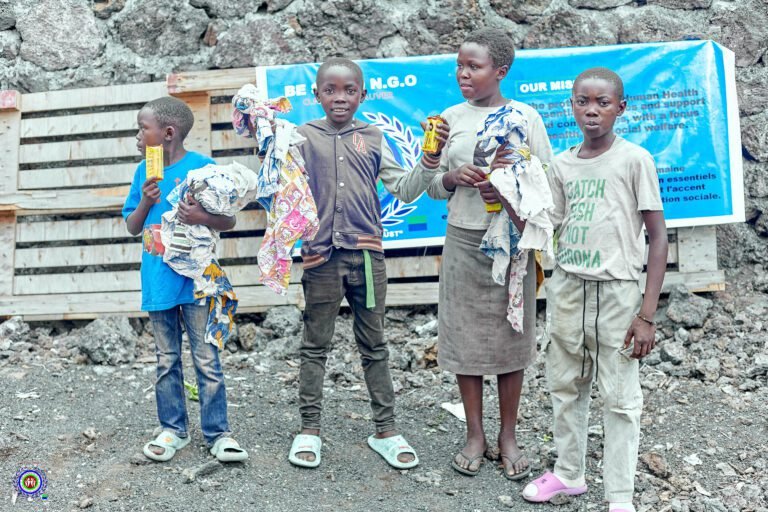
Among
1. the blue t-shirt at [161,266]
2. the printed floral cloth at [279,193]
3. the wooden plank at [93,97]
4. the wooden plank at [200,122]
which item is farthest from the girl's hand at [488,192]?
the wooden plank at [93,97]

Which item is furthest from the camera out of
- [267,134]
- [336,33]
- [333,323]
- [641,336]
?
[336,33]

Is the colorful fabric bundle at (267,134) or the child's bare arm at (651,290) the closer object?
the child's bare arm at (651,290)

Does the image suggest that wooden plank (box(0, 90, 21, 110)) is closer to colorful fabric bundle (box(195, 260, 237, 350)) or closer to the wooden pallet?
the wooden pallet

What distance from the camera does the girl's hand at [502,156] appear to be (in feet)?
10.4

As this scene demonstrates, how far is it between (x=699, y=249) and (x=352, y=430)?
110 inches

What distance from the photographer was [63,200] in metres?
5.69

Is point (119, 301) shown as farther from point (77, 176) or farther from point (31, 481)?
point (31, 481)

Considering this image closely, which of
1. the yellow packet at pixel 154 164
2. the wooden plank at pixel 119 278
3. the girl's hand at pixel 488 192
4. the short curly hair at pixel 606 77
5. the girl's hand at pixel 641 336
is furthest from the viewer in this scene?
the wooden plank at pixel 119 278

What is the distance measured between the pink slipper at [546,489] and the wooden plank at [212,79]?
3.46 meters

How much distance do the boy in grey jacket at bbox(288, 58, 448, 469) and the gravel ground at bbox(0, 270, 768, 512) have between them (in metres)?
0.24

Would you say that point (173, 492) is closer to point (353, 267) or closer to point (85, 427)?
point (85, 427)

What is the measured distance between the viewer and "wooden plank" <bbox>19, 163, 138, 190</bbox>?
5.71 metres

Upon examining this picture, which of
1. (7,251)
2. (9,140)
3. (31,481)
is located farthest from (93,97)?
(31,481)

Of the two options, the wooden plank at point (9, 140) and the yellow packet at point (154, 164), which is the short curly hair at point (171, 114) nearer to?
the yellow packet at point (154, 164)
